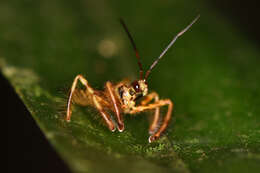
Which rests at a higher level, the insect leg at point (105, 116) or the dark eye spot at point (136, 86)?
the dark eye spot at point (136, 86)

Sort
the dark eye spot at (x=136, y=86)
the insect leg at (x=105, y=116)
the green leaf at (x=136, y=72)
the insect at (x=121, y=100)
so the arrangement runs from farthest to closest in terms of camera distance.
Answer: the dark eye spot at (x=136, y=86), the insect at (x=121, y=100), the insect leg at (x=105, y=116), the green leaf at (x=136, y=72)

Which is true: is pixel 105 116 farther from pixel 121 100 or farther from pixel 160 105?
pixel 160 105

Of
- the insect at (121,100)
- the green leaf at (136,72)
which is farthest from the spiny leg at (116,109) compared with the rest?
the green leaf at (136,72)

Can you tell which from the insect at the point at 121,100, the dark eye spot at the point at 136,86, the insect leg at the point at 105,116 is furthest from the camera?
the dark eye spot at the point at 136,86

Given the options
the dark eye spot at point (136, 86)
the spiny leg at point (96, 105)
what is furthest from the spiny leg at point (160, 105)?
the spiny leg at point (96, 105)

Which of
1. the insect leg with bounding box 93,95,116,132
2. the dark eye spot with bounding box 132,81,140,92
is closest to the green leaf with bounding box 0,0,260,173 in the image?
the insect leg with bounding box 93,95,116,132

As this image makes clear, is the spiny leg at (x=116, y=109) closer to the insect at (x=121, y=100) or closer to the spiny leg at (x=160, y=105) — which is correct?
the insect at (x=121, y=100)

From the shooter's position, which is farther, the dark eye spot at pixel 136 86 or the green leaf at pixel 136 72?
the dark eye spot at pixel 136 86

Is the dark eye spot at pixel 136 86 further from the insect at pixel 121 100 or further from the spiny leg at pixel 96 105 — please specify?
the spiny leg at pixel 96 105

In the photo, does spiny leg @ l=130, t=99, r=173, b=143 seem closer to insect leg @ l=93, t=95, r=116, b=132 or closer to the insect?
the insect
